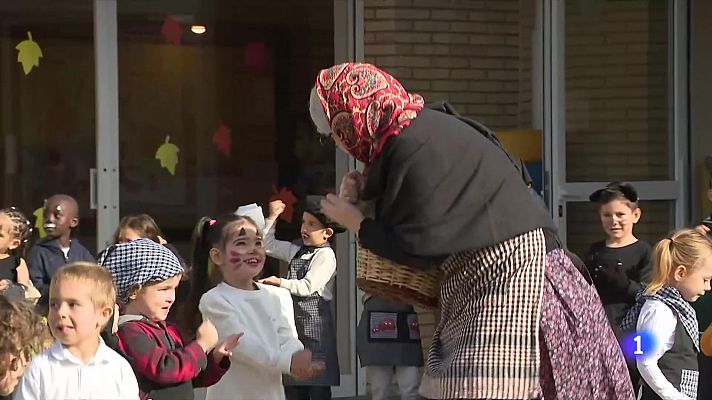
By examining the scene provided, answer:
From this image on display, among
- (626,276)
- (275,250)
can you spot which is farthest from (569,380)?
(275,250)

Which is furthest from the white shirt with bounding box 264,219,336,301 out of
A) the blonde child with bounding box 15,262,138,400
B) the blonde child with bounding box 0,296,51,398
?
the blonde child with bounding box 15,262,138,400

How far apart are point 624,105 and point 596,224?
89 cm

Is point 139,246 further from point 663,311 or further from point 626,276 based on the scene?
point 626,276

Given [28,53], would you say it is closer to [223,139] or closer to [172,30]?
[172,30]

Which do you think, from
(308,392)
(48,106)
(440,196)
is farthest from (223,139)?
(440,196)

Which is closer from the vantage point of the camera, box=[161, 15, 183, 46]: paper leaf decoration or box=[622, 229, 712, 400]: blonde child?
box=[622, 229, 712, 400]: blonde child

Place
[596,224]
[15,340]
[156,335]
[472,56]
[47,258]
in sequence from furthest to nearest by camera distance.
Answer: [472,56] < [596,224] < [47,258] < [156,335] < [15,340]

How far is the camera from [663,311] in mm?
4961

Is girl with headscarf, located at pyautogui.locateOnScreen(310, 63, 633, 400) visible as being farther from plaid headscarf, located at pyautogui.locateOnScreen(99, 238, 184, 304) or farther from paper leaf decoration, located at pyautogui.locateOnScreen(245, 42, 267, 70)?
paper leaf decoration, located at pyautogui.locateOnScreen(245, 42, 267, 70)

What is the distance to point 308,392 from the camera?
6.96 metres

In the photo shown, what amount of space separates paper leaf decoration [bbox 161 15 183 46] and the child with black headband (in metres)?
3.01

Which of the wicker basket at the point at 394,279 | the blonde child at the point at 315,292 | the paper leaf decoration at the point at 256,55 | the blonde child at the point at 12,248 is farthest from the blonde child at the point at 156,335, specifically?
the paper leaf decoration at the point at 256,55

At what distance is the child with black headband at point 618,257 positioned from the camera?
5.98 m

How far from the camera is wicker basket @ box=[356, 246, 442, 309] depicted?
11.5 ft
